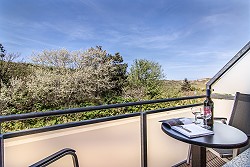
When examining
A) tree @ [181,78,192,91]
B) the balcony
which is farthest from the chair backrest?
tree @ [181,78,192,91]

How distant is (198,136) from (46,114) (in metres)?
1.10

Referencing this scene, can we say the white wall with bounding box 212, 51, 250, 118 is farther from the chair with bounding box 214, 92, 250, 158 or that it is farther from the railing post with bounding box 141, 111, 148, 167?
the railing post with bounding box 141, 111, 148, 167

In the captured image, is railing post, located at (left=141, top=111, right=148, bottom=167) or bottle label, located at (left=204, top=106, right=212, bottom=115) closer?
bottle label, located at (left=204, top=106, right=212, bottom=115)

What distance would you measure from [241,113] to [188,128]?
1.01 meters

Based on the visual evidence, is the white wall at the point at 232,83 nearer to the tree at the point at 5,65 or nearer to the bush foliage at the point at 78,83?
the bush foliage at the point at 78,83

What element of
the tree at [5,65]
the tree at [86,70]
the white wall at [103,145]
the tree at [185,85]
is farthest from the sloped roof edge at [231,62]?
the tree at [5,65]

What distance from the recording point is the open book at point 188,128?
1.38 meters

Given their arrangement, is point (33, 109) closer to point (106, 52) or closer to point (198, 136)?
point (106, 52)

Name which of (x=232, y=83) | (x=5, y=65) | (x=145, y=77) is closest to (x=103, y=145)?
(x=232, y=83)

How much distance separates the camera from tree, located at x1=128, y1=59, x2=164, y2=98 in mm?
7547

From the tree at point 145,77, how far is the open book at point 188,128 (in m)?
5.80

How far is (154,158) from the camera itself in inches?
91.2

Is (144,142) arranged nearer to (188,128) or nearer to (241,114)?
(188,128)

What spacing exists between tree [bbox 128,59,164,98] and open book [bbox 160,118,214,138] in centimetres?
580
